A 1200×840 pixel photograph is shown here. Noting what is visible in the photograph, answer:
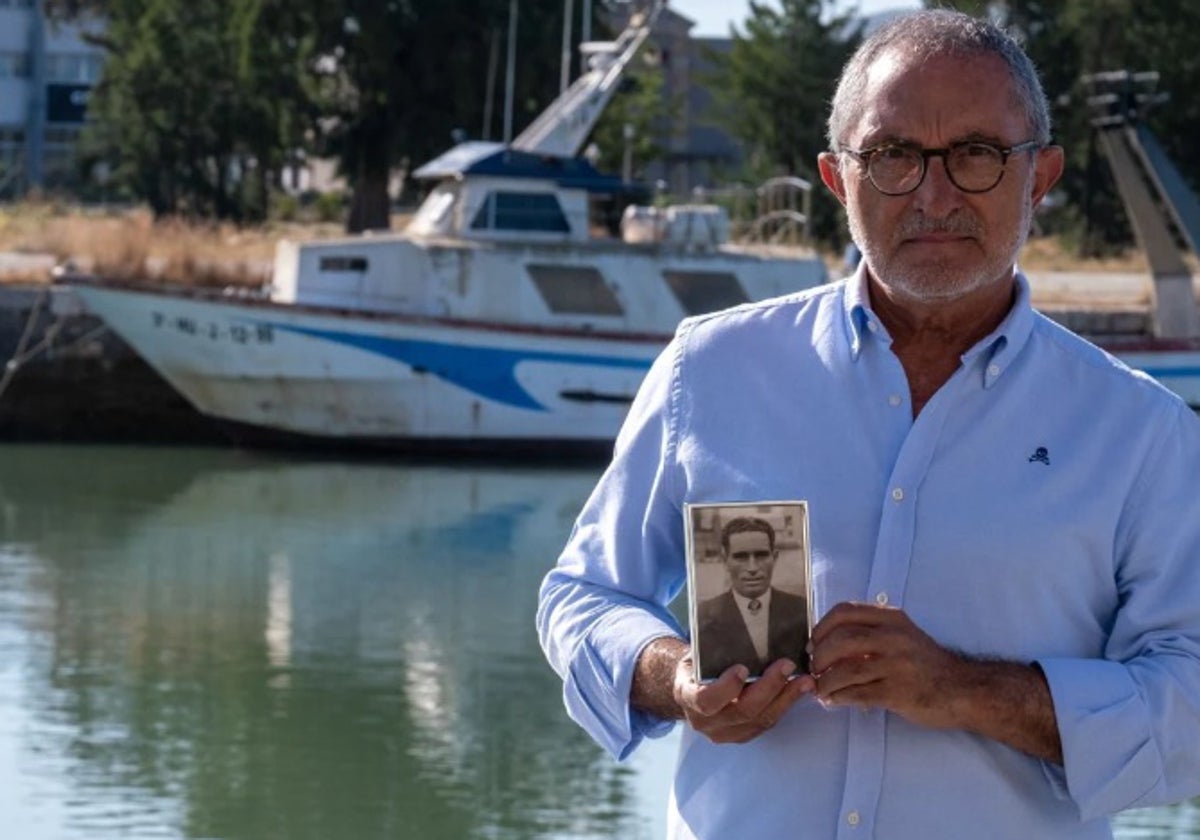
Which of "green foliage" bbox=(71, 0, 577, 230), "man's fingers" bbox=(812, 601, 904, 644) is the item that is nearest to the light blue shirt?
"man's fingers" bbox=(812, 601, 904, 644)

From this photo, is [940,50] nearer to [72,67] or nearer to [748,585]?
[748,585]

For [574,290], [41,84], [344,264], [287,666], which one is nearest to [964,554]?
[287,666]

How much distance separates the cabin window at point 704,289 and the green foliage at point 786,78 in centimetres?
1854

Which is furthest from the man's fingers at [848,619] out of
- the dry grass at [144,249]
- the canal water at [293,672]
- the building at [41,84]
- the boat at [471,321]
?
the building at [41,84]

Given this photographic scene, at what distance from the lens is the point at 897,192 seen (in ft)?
9.19

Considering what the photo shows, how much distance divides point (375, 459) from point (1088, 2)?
67.2 feet

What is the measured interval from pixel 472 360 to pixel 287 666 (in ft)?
32.3

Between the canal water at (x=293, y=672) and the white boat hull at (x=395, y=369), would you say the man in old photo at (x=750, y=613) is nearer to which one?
the canal water at (x=293, y=672)

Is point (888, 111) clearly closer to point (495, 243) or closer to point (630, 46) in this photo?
point (495, 243)

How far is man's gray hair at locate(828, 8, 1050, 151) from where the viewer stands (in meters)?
2.82

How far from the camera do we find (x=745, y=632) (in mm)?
2635

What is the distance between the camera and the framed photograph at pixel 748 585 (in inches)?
103

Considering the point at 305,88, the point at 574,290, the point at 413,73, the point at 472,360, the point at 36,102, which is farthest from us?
the point at 36,102

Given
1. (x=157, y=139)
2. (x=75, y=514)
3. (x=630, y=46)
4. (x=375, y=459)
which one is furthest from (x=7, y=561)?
(x=157, y=139)
